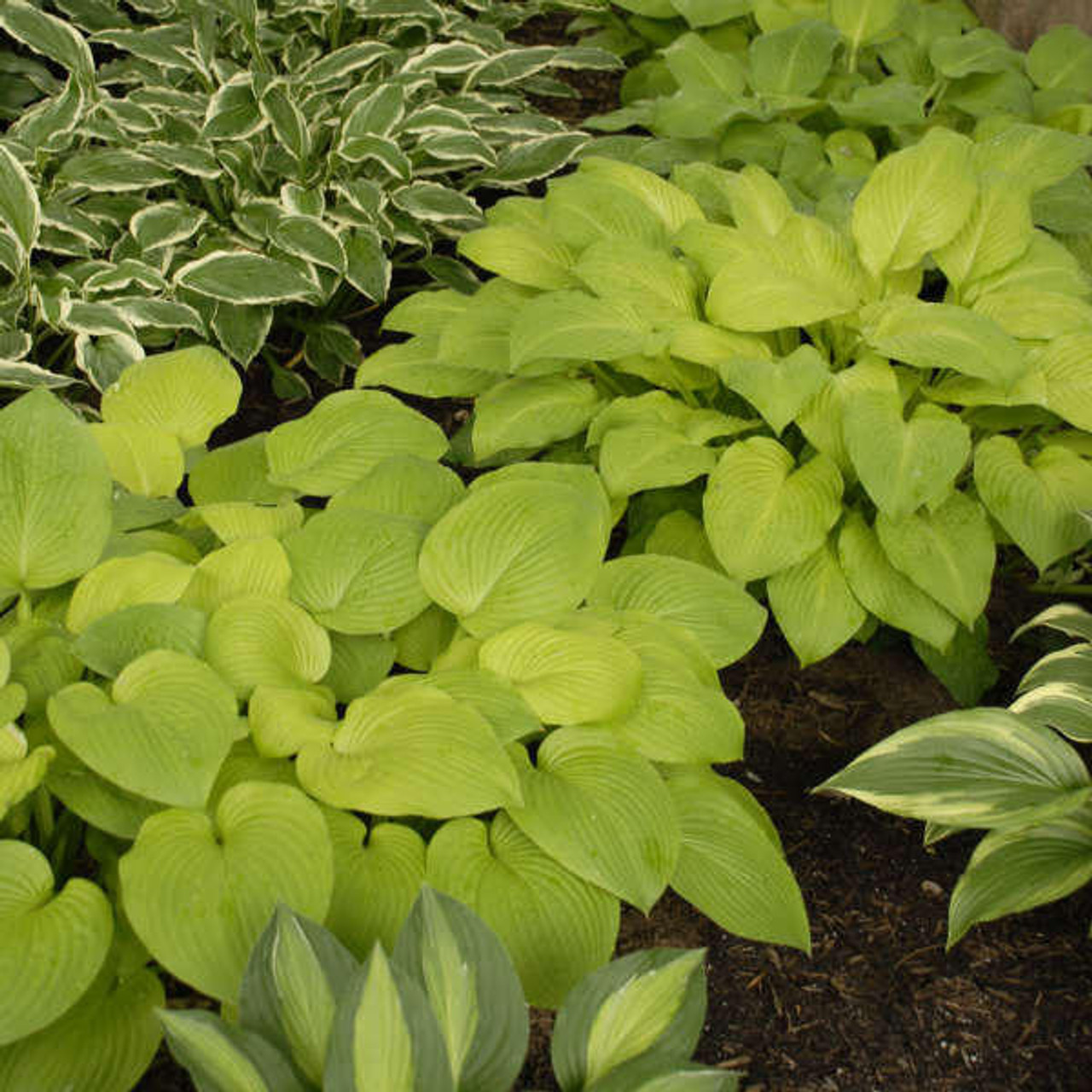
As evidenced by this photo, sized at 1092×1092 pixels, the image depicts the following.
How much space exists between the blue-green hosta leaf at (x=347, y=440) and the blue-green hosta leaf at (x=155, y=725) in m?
0.51

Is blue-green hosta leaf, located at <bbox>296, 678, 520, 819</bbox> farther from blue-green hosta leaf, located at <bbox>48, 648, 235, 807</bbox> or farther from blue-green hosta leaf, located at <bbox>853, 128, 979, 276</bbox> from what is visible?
blue-green hosta leaf, located at <bbox>853, 128, 979, 276</bbox>

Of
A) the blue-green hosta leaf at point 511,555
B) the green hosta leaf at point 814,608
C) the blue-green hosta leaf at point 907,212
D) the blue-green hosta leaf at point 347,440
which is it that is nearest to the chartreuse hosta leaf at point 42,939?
the blue-green hosta leaf at point 511,555

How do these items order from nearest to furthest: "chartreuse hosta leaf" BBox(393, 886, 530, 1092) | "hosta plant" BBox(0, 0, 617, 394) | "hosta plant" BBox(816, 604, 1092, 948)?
"chartreuse hosta leaf" BBox(393, 886, 530, 1092)
"hosta plant" BBox(816, 604, 1092, 948)
"hosta plant" BBox(0, 0, 617, 394)

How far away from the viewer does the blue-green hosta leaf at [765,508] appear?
1952mm

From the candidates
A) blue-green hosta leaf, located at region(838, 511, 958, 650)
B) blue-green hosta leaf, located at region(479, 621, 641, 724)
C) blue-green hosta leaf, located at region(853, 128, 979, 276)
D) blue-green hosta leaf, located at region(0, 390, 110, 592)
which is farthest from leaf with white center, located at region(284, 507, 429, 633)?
blue-green hosta leaf, located at region(853, 128, 979, 276)

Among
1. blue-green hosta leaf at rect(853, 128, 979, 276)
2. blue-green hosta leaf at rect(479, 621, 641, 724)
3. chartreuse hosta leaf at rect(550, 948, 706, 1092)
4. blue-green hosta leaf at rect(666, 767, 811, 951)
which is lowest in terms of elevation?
blue-green hosta leaf at rect(666, 767, 811, 951)

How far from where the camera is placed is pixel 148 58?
3.14 metres

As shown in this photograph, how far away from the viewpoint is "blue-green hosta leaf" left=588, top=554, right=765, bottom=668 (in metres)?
1.80

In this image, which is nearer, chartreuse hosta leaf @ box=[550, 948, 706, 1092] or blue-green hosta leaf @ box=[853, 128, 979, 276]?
chartreuse hosta leaf @ box=[550, 948, 706, 1092]

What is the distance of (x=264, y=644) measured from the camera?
1571mm

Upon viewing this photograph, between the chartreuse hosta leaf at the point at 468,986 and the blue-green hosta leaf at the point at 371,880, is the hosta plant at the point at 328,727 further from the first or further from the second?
the chartreuse hosta leaf at the point at 468,986

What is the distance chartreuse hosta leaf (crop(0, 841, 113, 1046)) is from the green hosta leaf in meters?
1.13

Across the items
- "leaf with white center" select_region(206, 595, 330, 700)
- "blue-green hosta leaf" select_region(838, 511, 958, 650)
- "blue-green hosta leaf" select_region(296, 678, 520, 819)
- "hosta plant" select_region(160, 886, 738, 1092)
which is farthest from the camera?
"blue-green hosta leaf" select_region(838, 511, 958, 650)

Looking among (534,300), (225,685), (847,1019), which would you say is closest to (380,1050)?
(225,685)
